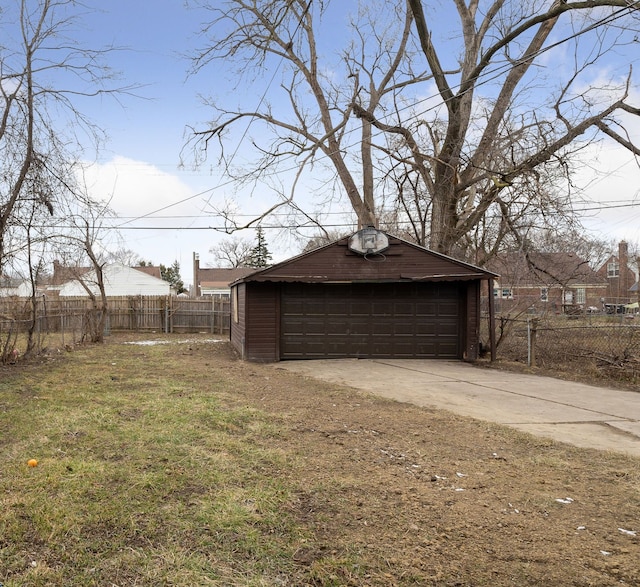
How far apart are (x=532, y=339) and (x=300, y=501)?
9.41 metres

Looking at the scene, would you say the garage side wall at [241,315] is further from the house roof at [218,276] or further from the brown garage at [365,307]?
the house roof at [218,276]

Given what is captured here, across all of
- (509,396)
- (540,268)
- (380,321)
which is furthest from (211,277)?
(509,396)

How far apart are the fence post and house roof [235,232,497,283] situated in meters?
1.89

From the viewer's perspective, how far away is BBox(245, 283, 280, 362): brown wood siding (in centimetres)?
1223

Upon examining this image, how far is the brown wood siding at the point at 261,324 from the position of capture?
12.2 metres

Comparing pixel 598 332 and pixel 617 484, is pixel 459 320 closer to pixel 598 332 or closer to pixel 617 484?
pixel 598 332

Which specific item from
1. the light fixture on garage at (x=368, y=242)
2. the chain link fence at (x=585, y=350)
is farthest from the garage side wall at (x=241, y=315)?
the chain link fence at (x=585, y=350)

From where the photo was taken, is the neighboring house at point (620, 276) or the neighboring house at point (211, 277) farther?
the neighboring house at point (211, 277)

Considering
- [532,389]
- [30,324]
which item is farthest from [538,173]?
[30,324]

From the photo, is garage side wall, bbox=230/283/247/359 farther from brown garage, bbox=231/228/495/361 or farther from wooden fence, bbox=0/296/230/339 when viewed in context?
wooden fence, bbox=0/296/230/339

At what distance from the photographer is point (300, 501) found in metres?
3.36

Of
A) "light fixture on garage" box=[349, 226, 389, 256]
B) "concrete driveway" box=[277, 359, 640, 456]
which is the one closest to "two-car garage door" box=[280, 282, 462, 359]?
"concrete driveway" box=[277, 359, 640, 456]

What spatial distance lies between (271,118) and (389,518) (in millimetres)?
16834

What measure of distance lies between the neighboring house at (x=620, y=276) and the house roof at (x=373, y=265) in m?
34.3
